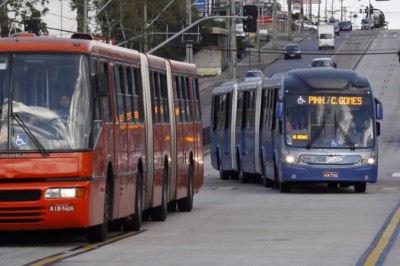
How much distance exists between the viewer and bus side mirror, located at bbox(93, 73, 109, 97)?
18156 millimetres

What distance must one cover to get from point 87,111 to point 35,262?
118 inches

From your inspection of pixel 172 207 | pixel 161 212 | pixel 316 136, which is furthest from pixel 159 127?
pixel 316 136

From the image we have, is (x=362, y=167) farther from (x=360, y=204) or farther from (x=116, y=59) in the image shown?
(x=116, y=59)

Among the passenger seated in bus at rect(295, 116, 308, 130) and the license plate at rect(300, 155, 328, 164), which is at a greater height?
the passenger seated in bus at rect(295, 116, 308, 130)

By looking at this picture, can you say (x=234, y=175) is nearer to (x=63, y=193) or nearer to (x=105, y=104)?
(x=105, y=104)

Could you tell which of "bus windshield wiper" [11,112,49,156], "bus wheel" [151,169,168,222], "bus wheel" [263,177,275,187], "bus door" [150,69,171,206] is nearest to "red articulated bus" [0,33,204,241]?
"bus windshield wiper" [11,112,49,156]

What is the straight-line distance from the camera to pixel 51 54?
714 inches

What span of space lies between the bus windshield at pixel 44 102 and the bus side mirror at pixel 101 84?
6.2 inches

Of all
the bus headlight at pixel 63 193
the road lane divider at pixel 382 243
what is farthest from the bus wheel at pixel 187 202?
the bus headlight at pixel 63 193

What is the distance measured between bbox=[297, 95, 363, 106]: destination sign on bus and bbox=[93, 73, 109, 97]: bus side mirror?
16.7 metres

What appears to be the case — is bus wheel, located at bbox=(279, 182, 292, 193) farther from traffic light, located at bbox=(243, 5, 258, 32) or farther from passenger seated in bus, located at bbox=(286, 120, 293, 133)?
traffic light, located at bbox=(243, 5, 258, 32)

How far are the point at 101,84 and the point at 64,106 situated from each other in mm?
599

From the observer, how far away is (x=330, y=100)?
113 ft

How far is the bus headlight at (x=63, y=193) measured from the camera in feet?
57.5
